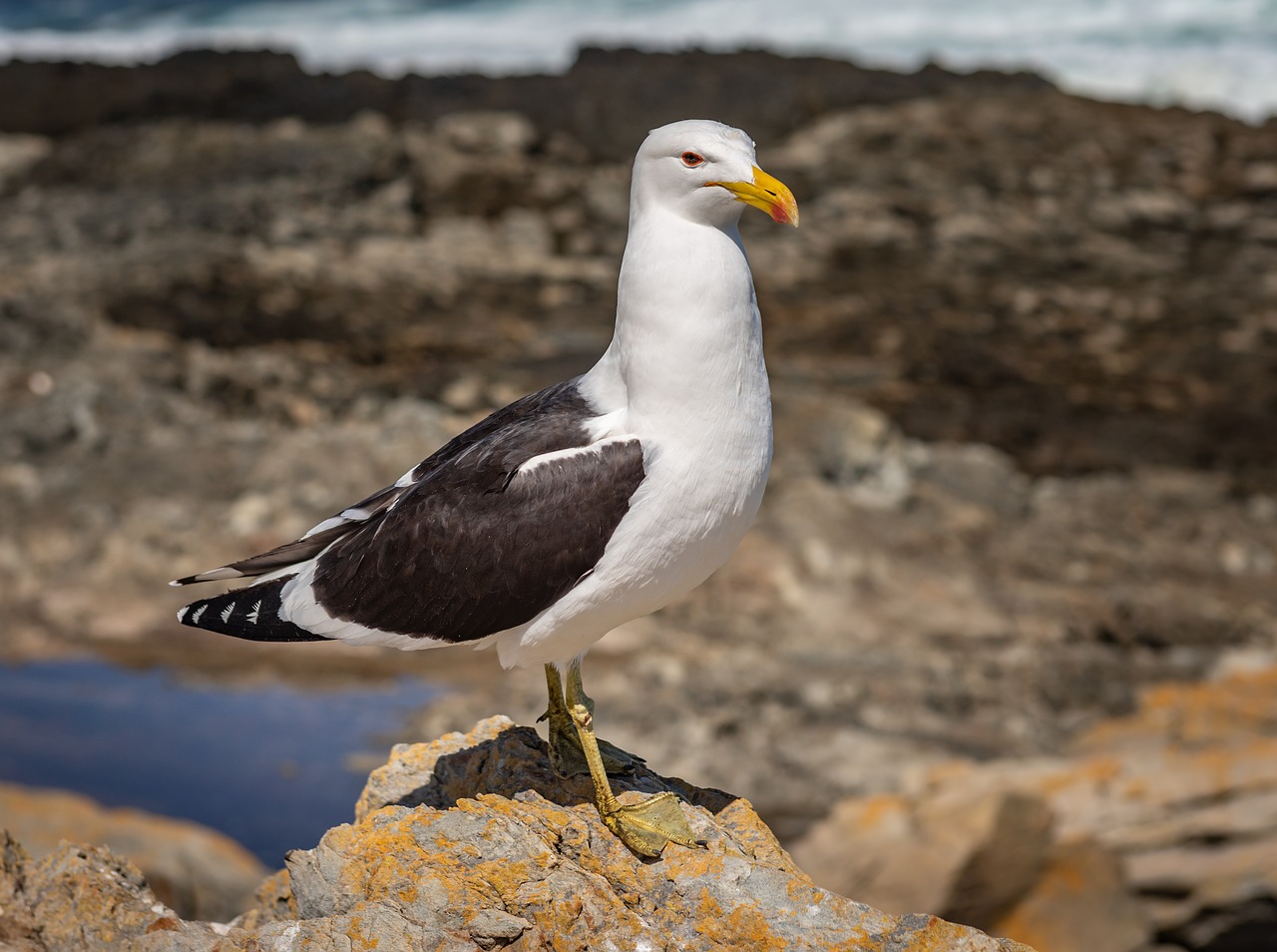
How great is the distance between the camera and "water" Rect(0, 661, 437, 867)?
10.0 m

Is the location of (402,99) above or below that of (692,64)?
below

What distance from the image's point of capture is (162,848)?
314 inches

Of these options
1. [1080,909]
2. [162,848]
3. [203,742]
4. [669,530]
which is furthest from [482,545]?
[203,742]

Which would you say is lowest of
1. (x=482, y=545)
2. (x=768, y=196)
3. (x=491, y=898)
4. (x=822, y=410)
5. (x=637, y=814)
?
(x=491, y=898)

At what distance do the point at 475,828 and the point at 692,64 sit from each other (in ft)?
74.8

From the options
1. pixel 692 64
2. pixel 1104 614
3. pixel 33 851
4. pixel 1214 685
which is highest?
pixel 692 64

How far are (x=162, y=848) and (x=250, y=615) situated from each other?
3767 millimetres

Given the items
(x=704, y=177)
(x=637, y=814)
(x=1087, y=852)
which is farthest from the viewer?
(x=1087, y=852)

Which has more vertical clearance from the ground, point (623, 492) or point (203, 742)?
point (203, 742)

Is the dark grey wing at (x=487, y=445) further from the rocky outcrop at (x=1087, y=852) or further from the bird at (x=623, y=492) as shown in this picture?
the rocky outcrop at (x=1087, y=852)

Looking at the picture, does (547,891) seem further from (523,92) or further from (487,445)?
(523,92)

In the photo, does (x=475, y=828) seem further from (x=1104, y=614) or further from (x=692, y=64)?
(x=692, y=64)

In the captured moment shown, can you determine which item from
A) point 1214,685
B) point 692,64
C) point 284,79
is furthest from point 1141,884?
point 284,79

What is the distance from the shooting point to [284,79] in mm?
25406
